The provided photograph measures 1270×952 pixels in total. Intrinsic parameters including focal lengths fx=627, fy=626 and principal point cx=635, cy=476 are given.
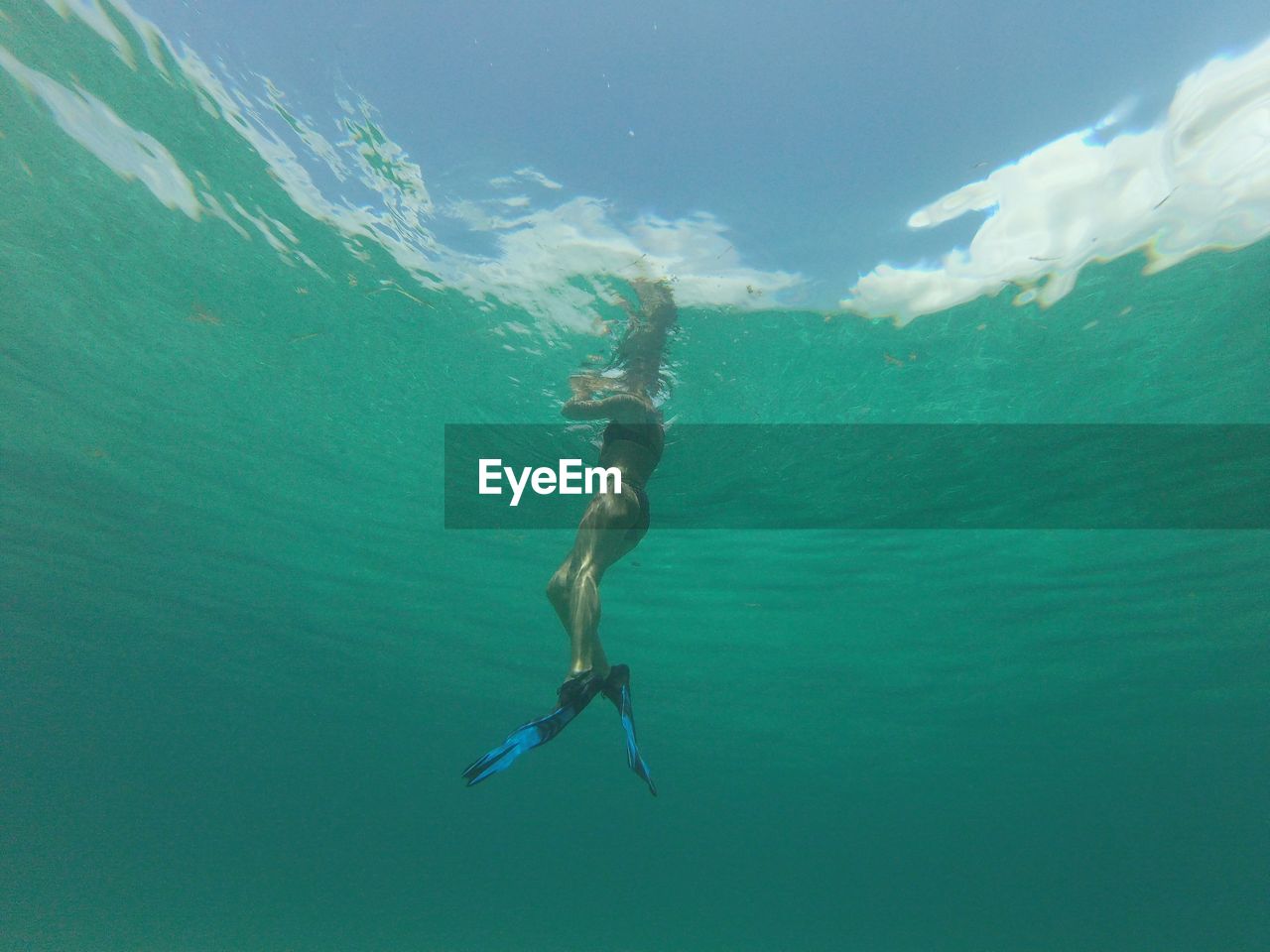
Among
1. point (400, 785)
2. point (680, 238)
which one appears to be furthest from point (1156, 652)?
point (400, 785)

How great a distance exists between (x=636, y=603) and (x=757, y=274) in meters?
14.7

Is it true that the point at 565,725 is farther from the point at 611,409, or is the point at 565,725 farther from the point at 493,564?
the point at 493,564

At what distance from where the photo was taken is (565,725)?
4.85 metres

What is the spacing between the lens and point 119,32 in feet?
23.2

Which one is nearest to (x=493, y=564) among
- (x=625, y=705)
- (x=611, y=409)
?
(x=611, y=409)

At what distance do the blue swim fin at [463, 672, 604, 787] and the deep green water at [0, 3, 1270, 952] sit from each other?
584cm

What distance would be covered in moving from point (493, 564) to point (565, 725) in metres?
15.9

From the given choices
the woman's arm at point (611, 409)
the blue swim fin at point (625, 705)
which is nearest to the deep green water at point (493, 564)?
the woman's arm at point (611, 409)

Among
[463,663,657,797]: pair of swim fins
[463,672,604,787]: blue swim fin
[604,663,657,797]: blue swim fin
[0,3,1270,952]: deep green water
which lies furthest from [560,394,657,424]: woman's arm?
[463,672,604,787]: blue swim fin

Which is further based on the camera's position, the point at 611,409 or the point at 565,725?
the point at 611,409

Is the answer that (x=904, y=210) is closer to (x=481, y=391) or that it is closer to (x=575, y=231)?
(x=575, y=231)

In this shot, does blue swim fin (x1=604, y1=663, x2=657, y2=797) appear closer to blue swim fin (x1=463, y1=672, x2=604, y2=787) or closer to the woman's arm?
blue swim fin (x1=463, y1=672, x2=604, y2=787)

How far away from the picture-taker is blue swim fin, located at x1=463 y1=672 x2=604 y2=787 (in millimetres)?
4340

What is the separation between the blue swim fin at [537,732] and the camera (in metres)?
4.34
